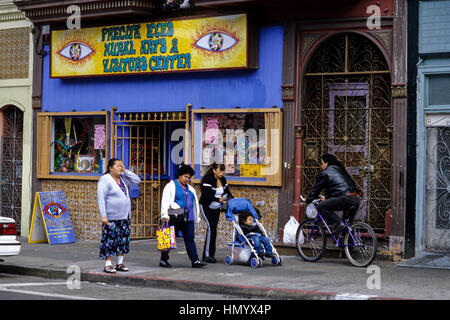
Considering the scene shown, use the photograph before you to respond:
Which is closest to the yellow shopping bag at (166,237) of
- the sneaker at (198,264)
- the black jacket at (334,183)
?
the sneaker at (198,264)

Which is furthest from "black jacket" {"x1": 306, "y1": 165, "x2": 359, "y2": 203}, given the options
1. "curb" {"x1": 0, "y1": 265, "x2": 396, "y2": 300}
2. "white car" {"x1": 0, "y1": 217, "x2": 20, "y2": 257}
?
"white car" {"x1": 0, "y1": 217, "x2": 20, "y2": 257}

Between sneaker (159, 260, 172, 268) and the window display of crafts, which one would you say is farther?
the window display of crafts

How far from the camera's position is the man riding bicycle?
Answer: 13.8 m

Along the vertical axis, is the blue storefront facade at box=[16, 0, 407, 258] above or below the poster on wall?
above

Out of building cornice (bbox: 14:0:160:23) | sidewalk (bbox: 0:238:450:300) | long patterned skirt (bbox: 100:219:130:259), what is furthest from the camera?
building cornice (bbox: 14:0:160:23)

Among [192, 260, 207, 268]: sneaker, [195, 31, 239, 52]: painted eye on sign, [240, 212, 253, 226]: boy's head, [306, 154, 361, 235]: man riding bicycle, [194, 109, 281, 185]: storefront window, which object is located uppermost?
[195, 31, 239, 52]: painted eye on sign

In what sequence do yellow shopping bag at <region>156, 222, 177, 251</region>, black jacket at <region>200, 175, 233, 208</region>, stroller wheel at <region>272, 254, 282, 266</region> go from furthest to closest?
black jacket at <region>200, 175, 233, 208</region> < stroller wheel at <region>272, 254, 282, 266</region> < yellow shopping bag at <region>156, 222, 177, 251</region>

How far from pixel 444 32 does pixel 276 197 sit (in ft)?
14.3

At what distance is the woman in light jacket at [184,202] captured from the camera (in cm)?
1346

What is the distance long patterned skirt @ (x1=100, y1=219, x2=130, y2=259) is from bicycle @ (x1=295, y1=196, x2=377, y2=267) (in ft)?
10.5

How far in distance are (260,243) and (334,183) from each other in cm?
161

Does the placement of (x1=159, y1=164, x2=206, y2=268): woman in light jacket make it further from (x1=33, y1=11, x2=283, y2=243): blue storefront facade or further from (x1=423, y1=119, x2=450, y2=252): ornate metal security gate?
(x1=423, y1=119, x2=450, y2=252): ornate metal security gate

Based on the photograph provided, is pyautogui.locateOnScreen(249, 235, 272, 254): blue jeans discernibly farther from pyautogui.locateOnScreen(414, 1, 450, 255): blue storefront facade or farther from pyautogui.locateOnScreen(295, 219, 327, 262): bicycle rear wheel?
pyautogui.locateOnScreen(414, 1, 450, 255): blue storefront facade

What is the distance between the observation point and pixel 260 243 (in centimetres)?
1361
